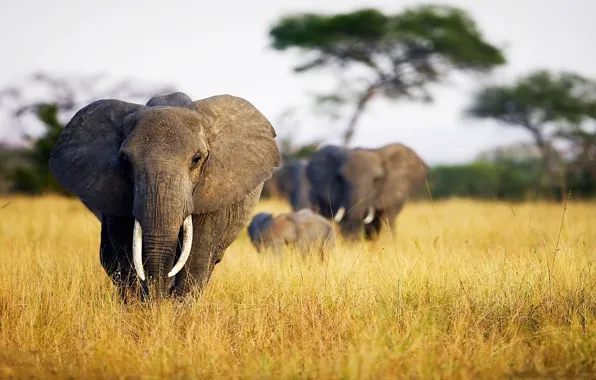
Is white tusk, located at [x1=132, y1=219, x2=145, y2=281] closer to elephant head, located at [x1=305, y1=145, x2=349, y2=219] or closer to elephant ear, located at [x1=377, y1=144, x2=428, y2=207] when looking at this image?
elephant head, located at [x1=305, y1=145, x2=349, y2=219]

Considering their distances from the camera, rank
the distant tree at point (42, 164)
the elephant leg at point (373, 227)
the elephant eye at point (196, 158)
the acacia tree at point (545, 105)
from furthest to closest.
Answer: the acacia tree at point (545, 105) < the distant tree at point (42, 164) < the elephant leg at point (373, 227) < the elephant eye at point (196, 158)

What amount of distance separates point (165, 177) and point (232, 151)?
39.0 inches

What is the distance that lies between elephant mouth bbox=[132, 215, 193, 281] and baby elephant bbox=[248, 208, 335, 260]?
384cm

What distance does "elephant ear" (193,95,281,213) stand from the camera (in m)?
6.22

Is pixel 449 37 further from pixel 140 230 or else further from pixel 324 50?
pixel 140 230

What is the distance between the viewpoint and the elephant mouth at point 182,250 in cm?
575

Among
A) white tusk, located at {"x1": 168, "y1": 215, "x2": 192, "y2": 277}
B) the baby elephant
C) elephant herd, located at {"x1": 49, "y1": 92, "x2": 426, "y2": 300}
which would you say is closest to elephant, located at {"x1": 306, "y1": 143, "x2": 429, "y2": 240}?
the baby elephant

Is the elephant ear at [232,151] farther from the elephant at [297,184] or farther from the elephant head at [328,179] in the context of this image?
the elephant at [297,184]

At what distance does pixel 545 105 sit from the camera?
36281 mm

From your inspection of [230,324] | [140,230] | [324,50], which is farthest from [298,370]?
[324,50]

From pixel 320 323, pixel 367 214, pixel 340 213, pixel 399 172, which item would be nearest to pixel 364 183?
pixel 367 214

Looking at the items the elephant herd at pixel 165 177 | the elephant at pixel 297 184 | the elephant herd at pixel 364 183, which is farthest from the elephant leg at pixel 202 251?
the elephant at pixel 297 184

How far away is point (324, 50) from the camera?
29047 mm

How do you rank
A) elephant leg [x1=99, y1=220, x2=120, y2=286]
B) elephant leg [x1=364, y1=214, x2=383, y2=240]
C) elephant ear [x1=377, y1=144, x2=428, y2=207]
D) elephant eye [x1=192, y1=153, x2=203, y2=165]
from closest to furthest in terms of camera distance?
1. elephant eye [x1=192, y1=153, x2=203, y2=165]
2. elephant leg [x1=99, y1=220, x2=120, y2=286]
3. elephant leg [x1=364, y1=214, x2=383, y2=240]
4. elephant ear [x1=377, y1=144, x2=428, y2=207]
